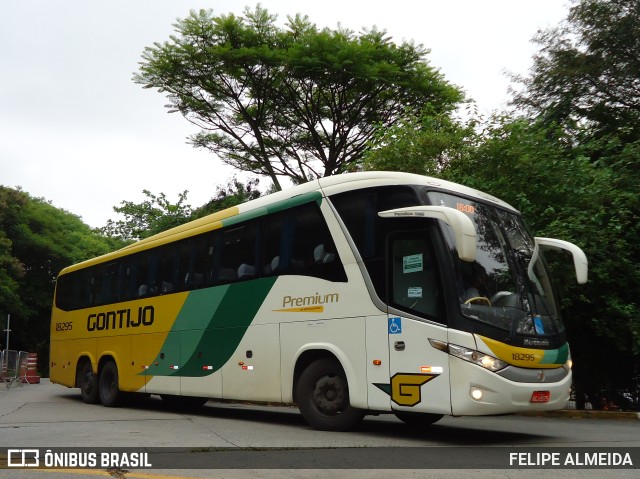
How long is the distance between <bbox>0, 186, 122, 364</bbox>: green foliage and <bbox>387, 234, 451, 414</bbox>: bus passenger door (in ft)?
130

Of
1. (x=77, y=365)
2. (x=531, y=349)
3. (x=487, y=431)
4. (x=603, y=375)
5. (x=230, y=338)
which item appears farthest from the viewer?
(x=77, y=365)

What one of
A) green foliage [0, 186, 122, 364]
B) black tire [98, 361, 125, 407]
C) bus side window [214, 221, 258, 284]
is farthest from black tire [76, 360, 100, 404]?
green foliage [0, 186, 122, 364]

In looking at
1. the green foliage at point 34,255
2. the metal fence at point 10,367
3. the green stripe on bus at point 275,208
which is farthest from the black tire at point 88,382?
the green foliage at point 34,255

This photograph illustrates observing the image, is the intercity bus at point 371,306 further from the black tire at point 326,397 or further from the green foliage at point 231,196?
the green foliage at point 231,196

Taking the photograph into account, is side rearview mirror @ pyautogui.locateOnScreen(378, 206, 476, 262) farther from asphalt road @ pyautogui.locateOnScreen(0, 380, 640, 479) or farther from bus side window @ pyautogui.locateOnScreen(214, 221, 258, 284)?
bus side window @ pyautogui.locateOnScreen(214, 221, 258, 284)

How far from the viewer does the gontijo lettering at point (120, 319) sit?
1484 cm

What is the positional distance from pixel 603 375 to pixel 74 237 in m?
47.5

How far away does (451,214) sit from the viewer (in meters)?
8.21

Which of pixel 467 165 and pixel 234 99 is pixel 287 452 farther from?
pixel 234 99

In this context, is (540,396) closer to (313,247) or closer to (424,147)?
(313,247)

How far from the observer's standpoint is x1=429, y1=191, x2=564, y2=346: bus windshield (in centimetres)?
877

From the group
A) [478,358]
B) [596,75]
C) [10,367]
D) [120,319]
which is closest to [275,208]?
[478,358]

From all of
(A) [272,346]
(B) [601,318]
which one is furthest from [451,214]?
(B) [601,318]

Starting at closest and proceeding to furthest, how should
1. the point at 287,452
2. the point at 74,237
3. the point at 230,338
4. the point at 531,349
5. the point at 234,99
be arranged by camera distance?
the point at 287,452, the point at 531,349, the point at 230,338, the point at 234,99, the point at 74,237
